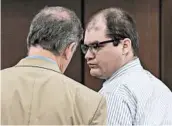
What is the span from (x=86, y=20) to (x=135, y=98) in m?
1.80

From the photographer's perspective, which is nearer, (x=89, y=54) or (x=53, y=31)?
(x=53, y=31)

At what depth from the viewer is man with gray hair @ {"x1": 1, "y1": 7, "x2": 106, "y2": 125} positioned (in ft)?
5.64

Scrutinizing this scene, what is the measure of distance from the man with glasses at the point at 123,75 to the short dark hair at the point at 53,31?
0.41 m

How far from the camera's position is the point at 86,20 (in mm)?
3812

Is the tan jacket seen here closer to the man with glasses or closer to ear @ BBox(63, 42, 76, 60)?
ear @ BBox(63, 42, 76, 60)

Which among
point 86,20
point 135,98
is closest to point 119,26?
point 135,98

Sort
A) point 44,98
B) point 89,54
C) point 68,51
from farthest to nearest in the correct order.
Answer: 1. point 89,54
2. point 68,51
3. point 44,98

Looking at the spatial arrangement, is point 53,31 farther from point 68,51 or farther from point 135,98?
point 135,98

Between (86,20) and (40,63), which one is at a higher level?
(86,20)

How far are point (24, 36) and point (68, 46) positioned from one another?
2.07 meters

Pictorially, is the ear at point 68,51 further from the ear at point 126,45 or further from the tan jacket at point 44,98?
the ear at point 126,45

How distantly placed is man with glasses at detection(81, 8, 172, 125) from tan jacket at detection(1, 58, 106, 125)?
0.94 feet

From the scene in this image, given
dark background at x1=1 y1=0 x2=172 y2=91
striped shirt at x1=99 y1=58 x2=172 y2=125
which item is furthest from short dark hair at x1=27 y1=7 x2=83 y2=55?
dark background at x1=1 y1=0 x2=172 y2=91

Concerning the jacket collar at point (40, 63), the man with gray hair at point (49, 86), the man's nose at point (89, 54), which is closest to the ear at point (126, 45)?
the man's nose at point (89, 54)
